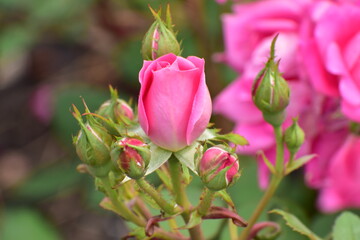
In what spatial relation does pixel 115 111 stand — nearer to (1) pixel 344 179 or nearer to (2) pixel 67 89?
(1) pixel 344 179

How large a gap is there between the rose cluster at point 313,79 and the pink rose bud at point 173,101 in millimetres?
272

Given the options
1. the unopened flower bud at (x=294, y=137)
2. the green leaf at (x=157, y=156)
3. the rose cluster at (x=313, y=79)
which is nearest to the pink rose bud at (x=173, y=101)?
the green leaf at (x=157, y=156)

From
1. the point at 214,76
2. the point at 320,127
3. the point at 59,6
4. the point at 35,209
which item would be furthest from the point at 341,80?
the point at 35,209

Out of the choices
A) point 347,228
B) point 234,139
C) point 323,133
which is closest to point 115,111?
point 234,139

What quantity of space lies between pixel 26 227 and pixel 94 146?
948mm

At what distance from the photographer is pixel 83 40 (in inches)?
71.5

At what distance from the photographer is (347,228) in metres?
0.65

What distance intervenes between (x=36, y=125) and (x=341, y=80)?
131 cm

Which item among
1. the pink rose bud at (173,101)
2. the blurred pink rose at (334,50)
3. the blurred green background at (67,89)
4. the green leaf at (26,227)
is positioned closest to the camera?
the pink rose bud at (173,101)

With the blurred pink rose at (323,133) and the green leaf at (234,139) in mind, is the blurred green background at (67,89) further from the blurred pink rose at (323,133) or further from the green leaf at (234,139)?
the green leaf at (234,139)

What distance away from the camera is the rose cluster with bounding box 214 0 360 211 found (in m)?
0.80

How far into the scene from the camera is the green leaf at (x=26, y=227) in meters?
1.42

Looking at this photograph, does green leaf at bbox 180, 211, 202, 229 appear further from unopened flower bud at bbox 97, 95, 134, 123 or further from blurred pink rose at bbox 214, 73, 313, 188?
blurred pink rose at bbox 214, 73, 313, 188

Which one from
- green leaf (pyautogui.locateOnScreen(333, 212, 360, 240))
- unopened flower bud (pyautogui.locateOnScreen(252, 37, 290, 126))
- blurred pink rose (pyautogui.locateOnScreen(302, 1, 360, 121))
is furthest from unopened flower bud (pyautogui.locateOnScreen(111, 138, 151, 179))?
blurred pink rose (pyautogui.locateOnScreen(302, 1, 360, 121))
